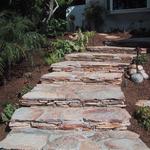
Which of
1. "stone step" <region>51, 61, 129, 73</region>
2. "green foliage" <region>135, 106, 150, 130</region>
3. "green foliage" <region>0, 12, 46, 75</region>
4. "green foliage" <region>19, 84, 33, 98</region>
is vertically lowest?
"green foliage" <region>135, 106, 150, 130</region>

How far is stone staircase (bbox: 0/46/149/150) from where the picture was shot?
16.3 feet

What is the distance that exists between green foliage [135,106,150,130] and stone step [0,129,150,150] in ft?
1.16

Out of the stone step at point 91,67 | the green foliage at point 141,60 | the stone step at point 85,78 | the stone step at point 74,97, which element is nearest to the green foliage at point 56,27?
the stone step at point 91,67

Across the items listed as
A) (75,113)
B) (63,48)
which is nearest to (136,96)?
(75,113)

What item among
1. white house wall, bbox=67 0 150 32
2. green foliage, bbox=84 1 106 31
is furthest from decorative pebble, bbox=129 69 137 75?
green foliage, bbox=84 1 106 31

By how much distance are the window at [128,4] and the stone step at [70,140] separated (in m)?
9.38

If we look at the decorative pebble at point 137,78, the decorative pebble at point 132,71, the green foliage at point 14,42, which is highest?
the green foliage at point 14,42

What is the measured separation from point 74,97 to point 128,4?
874cm

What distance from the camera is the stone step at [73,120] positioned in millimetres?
5445

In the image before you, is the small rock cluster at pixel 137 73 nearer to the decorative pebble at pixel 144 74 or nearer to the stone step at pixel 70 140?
the decorative pebble at pixel 144 74

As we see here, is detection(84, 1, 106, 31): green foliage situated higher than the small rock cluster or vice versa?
detection(84, 1, 106, 31): green foliage

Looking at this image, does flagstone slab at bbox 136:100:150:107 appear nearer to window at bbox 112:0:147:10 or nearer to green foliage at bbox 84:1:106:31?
green foliage at bbox 84:1:106:31

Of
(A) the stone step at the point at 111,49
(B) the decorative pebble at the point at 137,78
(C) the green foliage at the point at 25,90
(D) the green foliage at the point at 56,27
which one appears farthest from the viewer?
(D) the green foliage at the point at 56,27

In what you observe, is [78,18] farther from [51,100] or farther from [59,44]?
[51,100]
